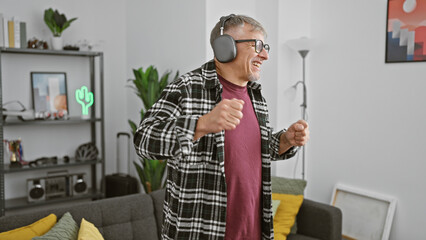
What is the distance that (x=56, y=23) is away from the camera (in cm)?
377

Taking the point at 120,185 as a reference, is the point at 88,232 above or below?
above

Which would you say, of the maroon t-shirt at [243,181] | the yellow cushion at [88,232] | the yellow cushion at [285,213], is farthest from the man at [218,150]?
the yellow cushion at [285,213]

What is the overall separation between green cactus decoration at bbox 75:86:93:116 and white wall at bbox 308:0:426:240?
2213mm

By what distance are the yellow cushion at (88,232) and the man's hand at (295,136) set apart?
3.72 ft

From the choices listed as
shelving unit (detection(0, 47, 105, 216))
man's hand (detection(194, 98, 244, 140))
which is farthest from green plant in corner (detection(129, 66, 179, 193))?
man's hand (detection(194, 98, 244, 140))

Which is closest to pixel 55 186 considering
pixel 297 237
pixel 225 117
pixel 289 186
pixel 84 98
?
pixel 84 98

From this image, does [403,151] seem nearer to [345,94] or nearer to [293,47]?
[345,94]

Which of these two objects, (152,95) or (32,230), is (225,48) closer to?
(32,230)

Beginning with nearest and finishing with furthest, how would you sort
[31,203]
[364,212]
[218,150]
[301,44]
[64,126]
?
[218,150]
[364,212]
[301,44]
[31,203]
[64,126]

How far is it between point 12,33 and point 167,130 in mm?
3085

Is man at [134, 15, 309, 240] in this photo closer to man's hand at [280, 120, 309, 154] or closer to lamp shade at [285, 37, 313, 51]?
man's hand at [280, 120, 309, 154]

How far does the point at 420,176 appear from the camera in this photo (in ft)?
9.42

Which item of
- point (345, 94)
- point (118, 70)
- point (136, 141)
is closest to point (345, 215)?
point (345, 94)

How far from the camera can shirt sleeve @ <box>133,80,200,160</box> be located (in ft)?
3.54
